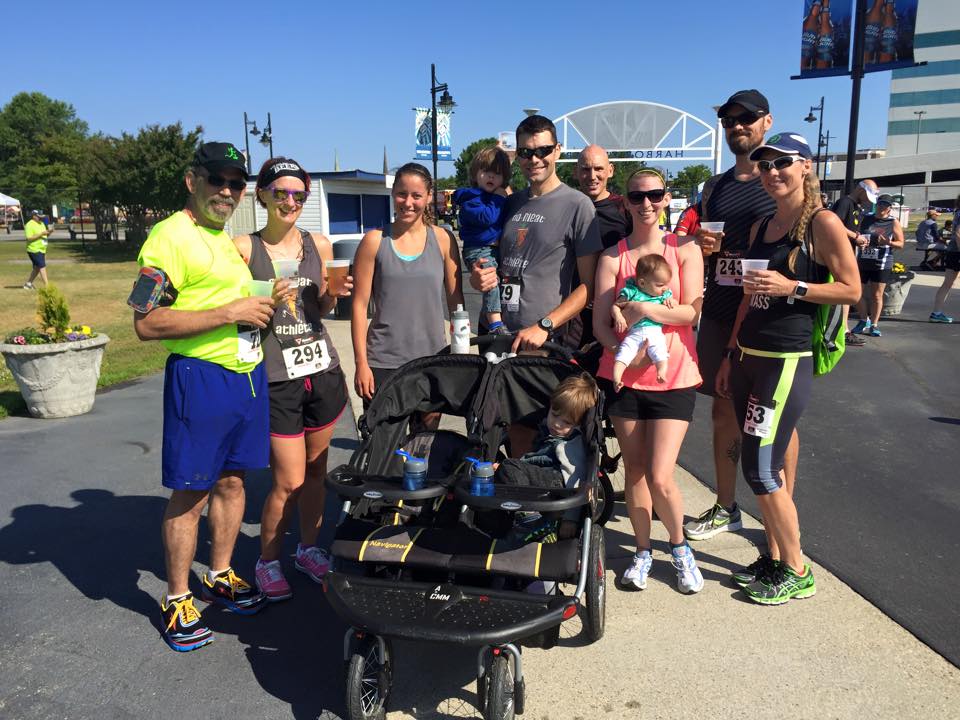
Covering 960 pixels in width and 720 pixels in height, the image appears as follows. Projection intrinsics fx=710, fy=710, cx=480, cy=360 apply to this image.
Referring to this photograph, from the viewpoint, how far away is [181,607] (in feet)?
10.1

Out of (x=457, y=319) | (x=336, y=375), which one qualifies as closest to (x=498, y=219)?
(x=457, y=319)

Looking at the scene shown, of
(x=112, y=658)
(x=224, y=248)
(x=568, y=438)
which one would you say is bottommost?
(x=112, y=658)

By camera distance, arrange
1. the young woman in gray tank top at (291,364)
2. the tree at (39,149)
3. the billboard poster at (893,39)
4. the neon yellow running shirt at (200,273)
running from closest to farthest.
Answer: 1. the neon yellow running shirt at (200,273)
2. the young woman in gray tank top at (291,364)
3. the billboard poster at (893,39)
4. the tree at (39,149)

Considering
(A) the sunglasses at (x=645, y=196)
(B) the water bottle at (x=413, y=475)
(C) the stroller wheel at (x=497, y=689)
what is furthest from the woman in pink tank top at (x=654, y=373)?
(C) the stroller wheel at (x=497, y=689)

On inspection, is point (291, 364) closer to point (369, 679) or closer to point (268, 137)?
point (369, 679)

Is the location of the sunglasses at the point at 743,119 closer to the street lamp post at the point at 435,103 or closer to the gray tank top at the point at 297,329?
the gray tank top at the point at 297,329

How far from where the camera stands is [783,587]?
3301 millimetres

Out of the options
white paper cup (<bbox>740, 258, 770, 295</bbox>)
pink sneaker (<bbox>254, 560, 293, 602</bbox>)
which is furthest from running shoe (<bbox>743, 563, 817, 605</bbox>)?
pink sneaker (<bbox>254, 560, 293, 602</bbox>)

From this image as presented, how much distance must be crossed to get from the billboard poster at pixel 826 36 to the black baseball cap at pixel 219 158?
2312 centimetres

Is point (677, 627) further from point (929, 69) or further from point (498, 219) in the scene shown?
point (929, 69)

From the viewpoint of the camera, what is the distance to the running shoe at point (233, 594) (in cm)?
331

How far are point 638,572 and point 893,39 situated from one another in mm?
23953

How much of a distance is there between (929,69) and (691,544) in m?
95.3

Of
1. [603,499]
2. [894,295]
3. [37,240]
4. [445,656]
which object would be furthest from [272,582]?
[37,240]
